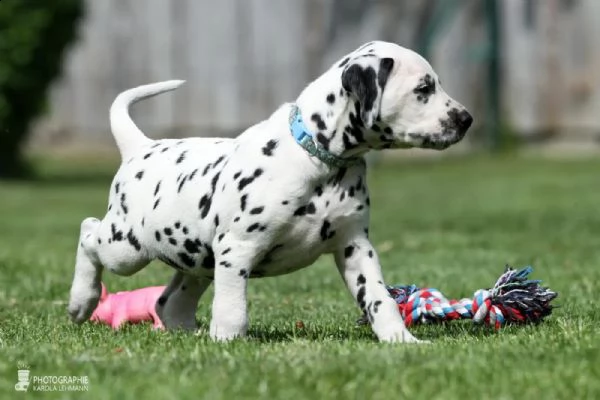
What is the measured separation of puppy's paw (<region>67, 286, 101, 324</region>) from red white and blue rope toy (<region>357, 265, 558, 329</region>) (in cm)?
131

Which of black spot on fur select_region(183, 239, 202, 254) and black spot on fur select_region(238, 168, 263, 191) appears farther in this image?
black spot on fur select_region(183, 239, 202, 254)

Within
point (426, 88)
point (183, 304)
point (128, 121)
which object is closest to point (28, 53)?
point (128, 121)

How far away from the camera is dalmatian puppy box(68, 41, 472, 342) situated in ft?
17.6

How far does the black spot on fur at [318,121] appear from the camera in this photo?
544 centimetres

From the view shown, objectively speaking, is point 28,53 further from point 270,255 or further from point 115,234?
point 270,255

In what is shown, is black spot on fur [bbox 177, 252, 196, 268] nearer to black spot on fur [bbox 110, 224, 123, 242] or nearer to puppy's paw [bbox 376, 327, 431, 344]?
black spot on fur [bbox 110, 224, 123, 242]

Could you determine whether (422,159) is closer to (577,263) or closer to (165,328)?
(577,263)

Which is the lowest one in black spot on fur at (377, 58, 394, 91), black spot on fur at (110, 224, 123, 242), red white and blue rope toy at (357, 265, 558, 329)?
red white and blue rope toy at (357, 265, 558, 329)

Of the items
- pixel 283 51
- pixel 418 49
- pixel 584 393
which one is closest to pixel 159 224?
pixel 584 393

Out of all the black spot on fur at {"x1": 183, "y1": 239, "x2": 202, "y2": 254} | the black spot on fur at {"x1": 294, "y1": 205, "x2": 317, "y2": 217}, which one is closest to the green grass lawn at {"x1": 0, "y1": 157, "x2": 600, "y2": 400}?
the black spot on fur at {"x1": 183, "y1": 239, "x2": 202, "y2": 254}

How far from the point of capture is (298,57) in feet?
63.7

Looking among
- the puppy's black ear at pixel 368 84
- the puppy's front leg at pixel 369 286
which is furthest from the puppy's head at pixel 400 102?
the puppy's front leg at pixel 369 286

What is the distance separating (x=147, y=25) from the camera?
66.4 ft

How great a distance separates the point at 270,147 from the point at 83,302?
1.46 m
